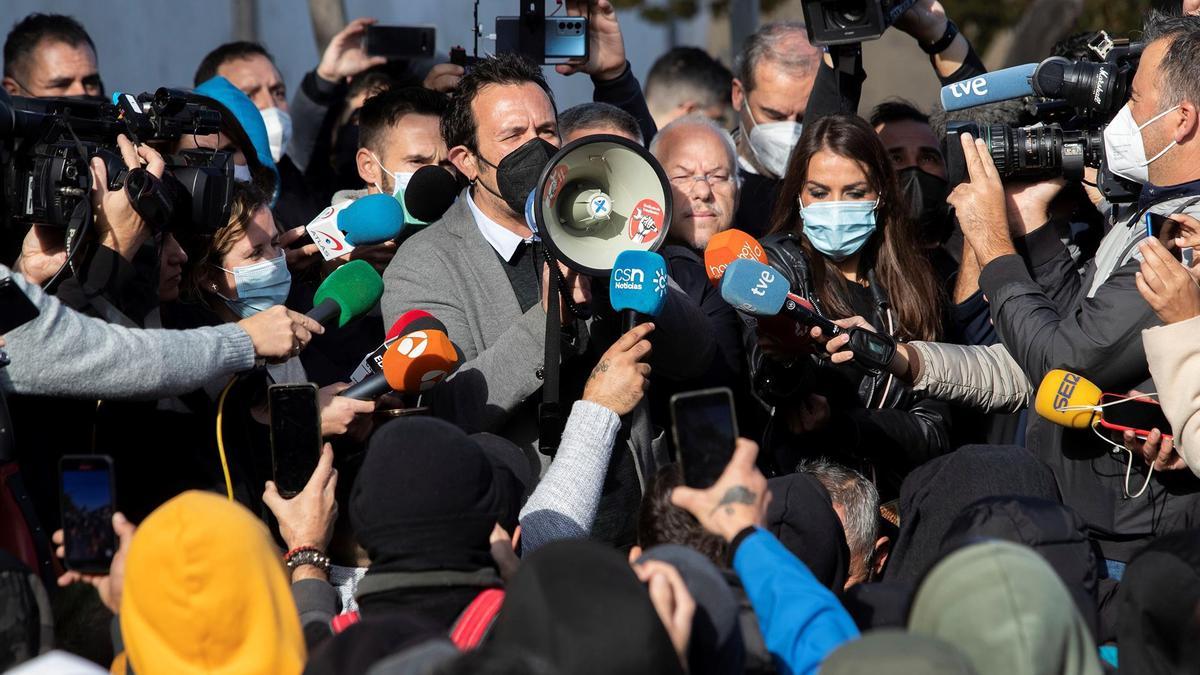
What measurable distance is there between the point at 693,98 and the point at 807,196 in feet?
9.58

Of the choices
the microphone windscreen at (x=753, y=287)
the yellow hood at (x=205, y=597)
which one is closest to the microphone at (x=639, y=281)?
the microphone windscreen at (x=753, y=287)

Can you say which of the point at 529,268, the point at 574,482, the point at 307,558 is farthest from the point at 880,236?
the point at 307,558

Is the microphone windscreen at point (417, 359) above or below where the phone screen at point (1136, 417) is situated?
above

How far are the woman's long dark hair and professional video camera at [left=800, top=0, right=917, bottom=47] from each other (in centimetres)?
56

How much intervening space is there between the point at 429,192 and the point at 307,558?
1879mm

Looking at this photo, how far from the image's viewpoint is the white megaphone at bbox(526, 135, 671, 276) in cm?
405

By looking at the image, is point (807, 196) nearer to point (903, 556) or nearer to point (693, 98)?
point (903, 556)

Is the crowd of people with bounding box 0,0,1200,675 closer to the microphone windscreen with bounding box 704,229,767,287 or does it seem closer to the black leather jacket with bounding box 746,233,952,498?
the black leather jacket with bounding box 746,233,952,498

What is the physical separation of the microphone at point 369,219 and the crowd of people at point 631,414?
0.41 feet

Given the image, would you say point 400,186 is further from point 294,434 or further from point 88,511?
point 88,511

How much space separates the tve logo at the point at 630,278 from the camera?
12.7 ft

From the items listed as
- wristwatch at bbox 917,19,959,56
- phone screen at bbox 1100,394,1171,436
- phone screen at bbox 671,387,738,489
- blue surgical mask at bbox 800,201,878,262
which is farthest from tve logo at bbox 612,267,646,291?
wristwatch at bbox 917,19,959,56

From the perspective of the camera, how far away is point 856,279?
196 inches

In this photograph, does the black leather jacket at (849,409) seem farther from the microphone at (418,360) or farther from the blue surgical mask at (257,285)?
the blue surgical mask at (257,285)
